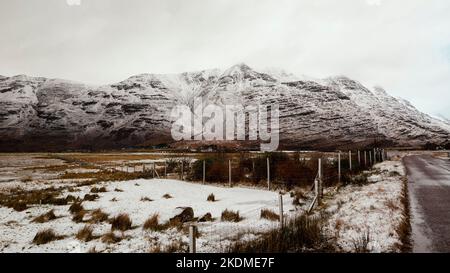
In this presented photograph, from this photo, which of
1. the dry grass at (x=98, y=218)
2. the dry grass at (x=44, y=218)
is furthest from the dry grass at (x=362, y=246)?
the dry grass at (x=44, y=218)

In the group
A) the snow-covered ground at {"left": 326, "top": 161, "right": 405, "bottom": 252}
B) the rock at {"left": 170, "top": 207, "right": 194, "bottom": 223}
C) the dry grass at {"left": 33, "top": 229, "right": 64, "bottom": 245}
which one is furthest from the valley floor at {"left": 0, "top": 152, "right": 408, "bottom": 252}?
the rock at {"left": 170, "top": 207, "right": 194, "bottom": 223}

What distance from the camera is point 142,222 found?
10.9 m

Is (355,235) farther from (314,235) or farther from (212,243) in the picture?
(212,243)

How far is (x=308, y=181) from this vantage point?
62.6 ft

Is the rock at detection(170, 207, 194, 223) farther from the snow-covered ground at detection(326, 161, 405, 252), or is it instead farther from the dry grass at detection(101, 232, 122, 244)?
the snow-covered ground at detection(326, 161, 405, 252)

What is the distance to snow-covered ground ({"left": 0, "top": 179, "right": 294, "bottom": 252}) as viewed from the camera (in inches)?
321

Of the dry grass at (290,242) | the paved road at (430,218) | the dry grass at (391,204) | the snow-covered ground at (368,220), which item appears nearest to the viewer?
the dry grass at (290,242)

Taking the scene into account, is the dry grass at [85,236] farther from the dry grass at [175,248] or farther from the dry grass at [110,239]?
the dry grass at [175,248]

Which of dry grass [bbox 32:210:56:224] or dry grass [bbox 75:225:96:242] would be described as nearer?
dry grass [bbox 75:225:96:242]

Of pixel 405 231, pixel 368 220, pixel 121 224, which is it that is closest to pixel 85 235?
pixel 121 224

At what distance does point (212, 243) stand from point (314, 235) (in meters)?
2.36

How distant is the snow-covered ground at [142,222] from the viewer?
8.16m

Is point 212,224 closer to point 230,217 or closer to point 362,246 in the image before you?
point 230,217
